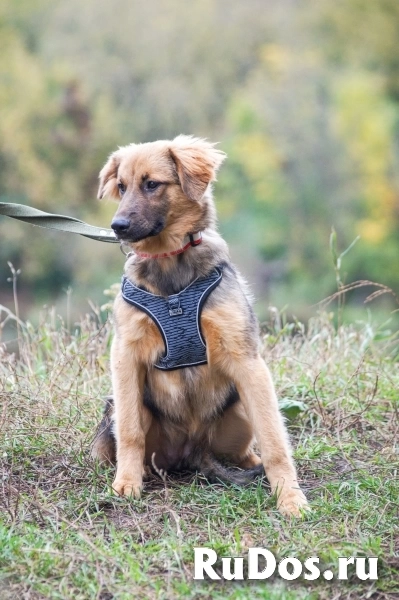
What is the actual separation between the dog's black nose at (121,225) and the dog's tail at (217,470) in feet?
4.07

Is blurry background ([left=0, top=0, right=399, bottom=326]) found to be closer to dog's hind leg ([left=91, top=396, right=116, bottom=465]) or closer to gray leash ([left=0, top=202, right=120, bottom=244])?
gray leash ([left=0, top=202, right=120, bottom=244])

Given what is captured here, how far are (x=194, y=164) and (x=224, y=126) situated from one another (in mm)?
38684

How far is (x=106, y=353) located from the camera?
6488 mm

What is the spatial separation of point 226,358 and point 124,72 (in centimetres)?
3997

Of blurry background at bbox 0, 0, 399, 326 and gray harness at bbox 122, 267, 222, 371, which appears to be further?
blurry background at bbox 0, 0, 399, 326

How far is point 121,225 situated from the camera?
4477 mm

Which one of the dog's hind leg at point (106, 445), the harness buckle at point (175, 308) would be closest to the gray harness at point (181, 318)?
the harness buckle at point (175, 308)

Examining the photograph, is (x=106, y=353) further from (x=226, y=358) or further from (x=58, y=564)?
(x=58, y=564)

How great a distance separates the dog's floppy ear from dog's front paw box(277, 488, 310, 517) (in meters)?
1.50

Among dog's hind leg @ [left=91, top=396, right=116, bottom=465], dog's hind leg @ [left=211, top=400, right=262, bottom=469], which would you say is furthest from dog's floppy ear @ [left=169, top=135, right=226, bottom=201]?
dog's hind leg @ [left=91, top=396, right=116, bottom=465]

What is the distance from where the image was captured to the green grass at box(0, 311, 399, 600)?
142 inches

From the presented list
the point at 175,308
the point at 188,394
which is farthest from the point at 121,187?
the point at 188,394

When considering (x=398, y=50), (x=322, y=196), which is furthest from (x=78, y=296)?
(x=398, y=50)

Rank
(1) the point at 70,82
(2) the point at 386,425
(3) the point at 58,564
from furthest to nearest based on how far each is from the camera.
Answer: (1) the point at 70,82, (2) the point at 386,425, (3) the point at 58,564
